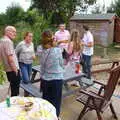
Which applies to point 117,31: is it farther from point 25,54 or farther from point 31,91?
point 31,91

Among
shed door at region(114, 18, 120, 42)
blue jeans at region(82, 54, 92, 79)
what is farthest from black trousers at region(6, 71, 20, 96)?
shed door at region(114, 18, 120, 42)

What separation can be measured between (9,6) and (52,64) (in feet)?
88.1

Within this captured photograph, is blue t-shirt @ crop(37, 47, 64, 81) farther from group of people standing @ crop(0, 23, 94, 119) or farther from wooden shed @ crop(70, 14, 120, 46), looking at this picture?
wooden shed @ crop(70, 14, 120, 46)

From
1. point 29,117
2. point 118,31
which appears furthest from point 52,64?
point 118,31

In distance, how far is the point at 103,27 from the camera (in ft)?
67.5

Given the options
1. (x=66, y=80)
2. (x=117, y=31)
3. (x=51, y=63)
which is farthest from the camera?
(x=117, y=31)

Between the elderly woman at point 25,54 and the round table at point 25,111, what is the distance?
9.37 feet

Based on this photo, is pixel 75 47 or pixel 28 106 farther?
pixel 75 47

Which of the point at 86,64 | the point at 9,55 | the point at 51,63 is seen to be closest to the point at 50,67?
the point at 51,63

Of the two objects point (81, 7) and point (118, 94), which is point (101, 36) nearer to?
point (81, 7)

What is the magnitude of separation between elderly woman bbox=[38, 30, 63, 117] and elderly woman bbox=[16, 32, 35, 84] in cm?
162

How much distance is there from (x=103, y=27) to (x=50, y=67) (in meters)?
16.1

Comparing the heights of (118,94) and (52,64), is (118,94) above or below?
below

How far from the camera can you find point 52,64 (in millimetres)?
4855
